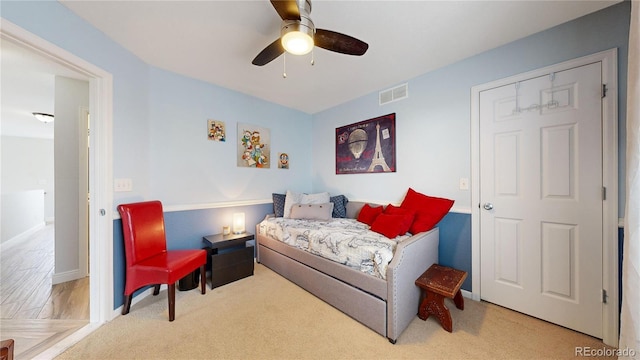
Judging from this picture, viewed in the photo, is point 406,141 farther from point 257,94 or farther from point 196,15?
point 196,15

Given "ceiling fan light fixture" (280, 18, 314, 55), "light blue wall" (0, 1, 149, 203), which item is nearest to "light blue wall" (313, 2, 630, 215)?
"ceiling fan light fixture" (280, 18, 314, 55)

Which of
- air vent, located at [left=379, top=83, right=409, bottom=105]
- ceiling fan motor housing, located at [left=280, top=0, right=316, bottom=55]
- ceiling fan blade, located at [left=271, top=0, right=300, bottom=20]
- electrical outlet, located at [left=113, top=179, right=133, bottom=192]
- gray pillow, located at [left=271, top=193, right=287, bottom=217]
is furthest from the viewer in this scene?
gray pillow, located at [left=271, top=193, right=287, bottom=217]

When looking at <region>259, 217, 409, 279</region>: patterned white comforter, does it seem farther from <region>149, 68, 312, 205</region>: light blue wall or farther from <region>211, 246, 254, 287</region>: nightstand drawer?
<region>149, 68, 312, 205</region>: light blue wall

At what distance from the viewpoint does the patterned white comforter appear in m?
1.73

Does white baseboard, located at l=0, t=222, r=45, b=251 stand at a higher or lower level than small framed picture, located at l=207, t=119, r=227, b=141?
lower

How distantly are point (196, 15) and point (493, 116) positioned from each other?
8.96 feet

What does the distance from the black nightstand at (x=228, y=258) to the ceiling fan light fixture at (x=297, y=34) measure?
216 centimetres

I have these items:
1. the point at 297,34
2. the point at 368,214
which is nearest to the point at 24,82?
the point at 297,34

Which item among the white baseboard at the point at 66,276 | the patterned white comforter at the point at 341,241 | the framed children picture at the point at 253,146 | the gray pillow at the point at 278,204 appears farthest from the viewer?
the gray pillow at the point at 278,204

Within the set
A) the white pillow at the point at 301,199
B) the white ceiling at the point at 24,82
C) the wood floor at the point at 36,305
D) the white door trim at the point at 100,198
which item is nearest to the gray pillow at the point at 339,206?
the white pillow at the point at 301,199

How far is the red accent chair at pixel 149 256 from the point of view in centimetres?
180

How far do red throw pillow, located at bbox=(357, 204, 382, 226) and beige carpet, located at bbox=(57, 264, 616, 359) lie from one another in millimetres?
1115

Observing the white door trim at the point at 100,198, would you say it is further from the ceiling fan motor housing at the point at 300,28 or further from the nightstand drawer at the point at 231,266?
the ceiling fan motor housing at the point at 300,28

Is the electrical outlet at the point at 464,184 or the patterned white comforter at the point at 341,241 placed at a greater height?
the electrical outlet at the point at 464,184
